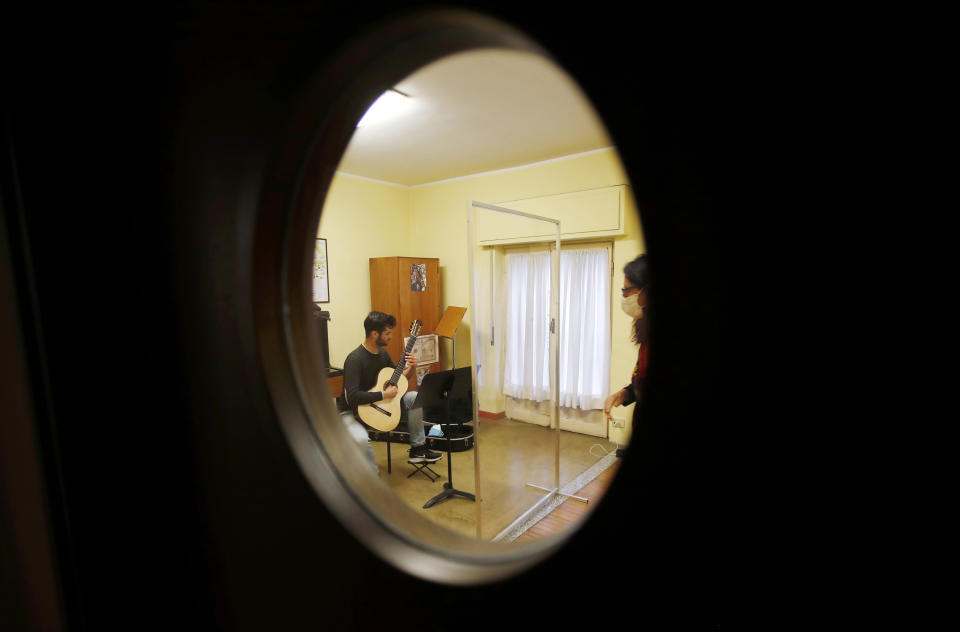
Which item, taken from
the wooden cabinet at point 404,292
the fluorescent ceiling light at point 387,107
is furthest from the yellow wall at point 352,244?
the fluorescent ceiling light at point 387,107

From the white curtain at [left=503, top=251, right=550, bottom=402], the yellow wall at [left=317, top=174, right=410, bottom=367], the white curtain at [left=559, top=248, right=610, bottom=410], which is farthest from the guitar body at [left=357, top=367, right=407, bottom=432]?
the white curtain at [left=559, top=248, right=610, bottom=410]

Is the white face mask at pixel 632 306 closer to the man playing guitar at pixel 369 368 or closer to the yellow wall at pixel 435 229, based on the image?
the man playing guitar at pixel 369 368

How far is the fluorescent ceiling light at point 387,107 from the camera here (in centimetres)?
264

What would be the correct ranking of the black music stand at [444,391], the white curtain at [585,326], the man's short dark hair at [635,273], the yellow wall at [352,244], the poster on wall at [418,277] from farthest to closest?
the poster on wall at [418,277]
the yellow wall at [352,244]
the white curtain at [585,326]
the black music stand at [444,391]
the man's short dark hair at [635,273]

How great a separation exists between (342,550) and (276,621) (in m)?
0.26

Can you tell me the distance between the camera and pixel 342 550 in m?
0.62

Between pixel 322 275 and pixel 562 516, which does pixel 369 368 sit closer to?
pixel 322 275

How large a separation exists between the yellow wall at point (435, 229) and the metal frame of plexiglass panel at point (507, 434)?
29 cm

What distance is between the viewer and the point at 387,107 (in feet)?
9.16

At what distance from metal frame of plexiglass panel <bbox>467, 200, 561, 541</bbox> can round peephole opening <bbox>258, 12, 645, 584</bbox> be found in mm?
20

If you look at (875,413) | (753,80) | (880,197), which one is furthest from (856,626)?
(753,80)

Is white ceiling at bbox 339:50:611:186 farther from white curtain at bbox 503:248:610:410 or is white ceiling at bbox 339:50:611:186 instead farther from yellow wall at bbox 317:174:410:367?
white curtain at bbox 503:248:610:410

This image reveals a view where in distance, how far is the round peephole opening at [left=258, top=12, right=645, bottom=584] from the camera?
62cm

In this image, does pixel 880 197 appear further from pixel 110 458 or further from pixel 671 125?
pixel 110 458
